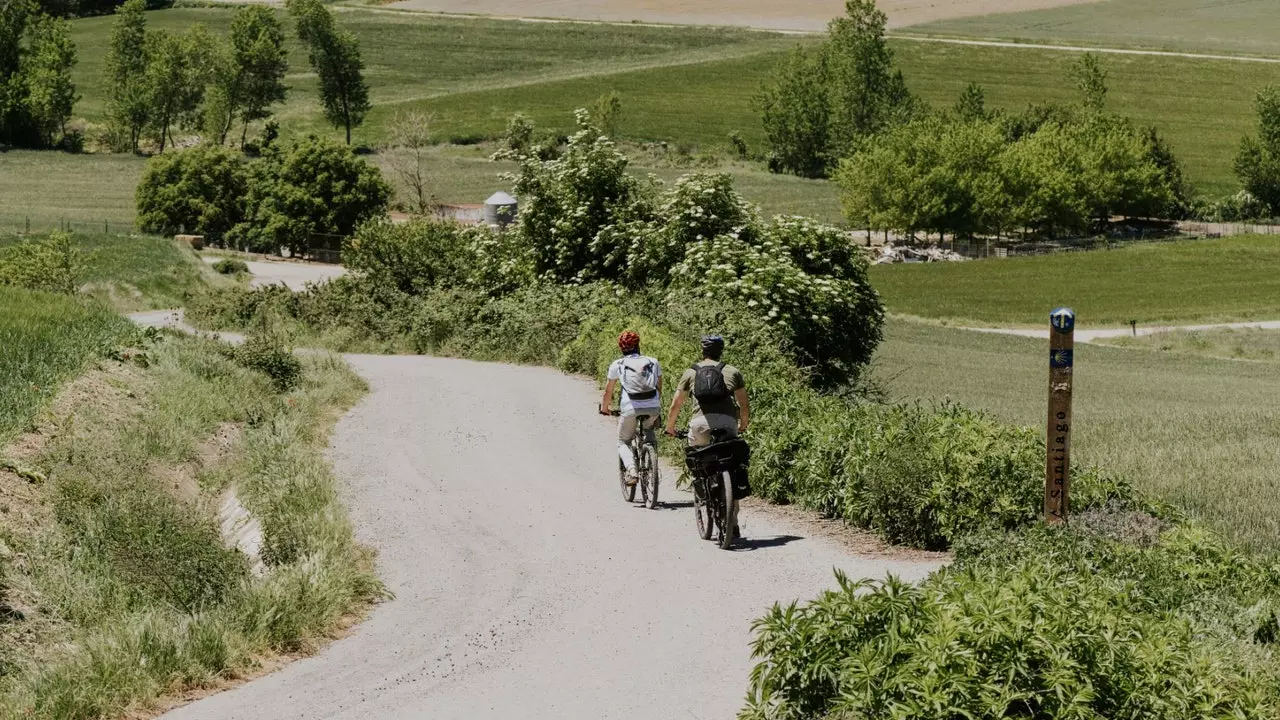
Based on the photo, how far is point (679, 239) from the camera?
33375 millimetres

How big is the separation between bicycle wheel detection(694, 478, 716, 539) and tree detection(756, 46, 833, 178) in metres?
118

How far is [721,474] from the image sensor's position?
47.5ft

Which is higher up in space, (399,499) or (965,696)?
(965,696)

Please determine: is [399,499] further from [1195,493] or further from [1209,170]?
[1209,170]

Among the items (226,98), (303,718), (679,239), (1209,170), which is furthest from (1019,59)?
(303,718)

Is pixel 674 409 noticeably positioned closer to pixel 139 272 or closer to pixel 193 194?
pixel 139 272


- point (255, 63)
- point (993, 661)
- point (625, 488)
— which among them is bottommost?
point (625, 488)

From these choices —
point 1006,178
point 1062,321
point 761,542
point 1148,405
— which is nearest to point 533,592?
point 761,542

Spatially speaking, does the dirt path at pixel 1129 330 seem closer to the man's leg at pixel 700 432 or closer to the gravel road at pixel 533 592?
Answer: the gravel road at pixel 533 592

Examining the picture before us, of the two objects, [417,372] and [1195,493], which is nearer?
[1195,493]

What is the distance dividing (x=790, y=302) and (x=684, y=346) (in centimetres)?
760

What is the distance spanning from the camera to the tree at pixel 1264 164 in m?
115

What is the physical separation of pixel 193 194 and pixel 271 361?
66.3 metres

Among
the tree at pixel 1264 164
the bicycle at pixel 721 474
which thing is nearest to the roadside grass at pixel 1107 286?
the tree at pixel 1264 164
